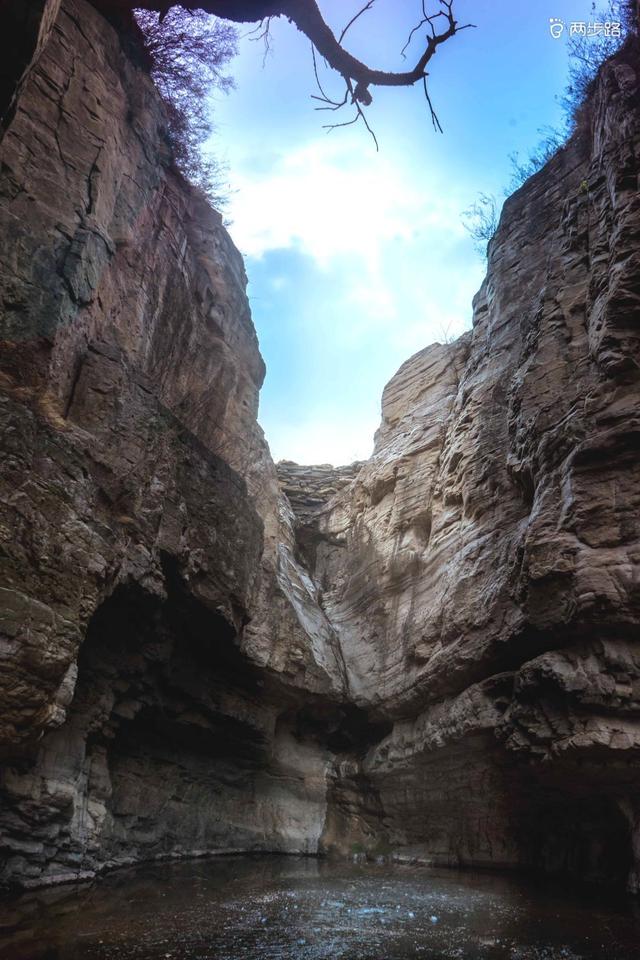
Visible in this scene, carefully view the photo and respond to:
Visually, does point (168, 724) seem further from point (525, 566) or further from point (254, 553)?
point (525, 566)

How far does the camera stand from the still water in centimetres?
493

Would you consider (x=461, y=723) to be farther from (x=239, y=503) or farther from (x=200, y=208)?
(x=200, y=208)

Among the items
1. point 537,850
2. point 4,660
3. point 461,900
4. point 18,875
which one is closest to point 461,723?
point 537,850

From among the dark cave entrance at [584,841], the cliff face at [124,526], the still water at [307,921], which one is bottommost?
the still water at [307,921]

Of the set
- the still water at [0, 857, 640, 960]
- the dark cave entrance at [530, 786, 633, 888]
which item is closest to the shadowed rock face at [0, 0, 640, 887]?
the dark cave entrance at [530, 786, 633, 888]

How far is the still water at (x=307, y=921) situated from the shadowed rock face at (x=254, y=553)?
1.42 m

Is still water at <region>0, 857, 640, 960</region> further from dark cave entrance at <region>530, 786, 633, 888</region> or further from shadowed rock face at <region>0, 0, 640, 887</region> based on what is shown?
shadowed rock face at <region>0, 0, 640, 887</region>

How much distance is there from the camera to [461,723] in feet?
36.7

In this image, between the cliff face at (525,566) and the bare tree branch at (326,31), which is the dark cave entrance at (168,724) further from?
the bare tree branch at (326,31)

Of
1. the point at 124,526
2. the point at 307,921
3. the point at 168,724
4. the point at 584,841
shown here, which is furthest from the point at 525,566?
the point at 168,724

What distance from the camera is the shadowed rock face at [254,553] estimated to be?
784 cm

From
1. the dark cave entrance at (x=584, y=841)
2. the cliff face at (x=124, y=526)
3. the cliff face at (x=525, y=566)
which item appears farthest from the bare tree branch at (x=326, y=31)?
the dark cave entrance at (x=584, y=841)

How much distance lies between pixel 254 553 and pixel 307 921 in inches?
267

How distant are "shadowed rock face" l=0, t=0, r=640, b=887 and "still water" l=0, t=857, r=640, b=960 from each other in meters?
1.42
